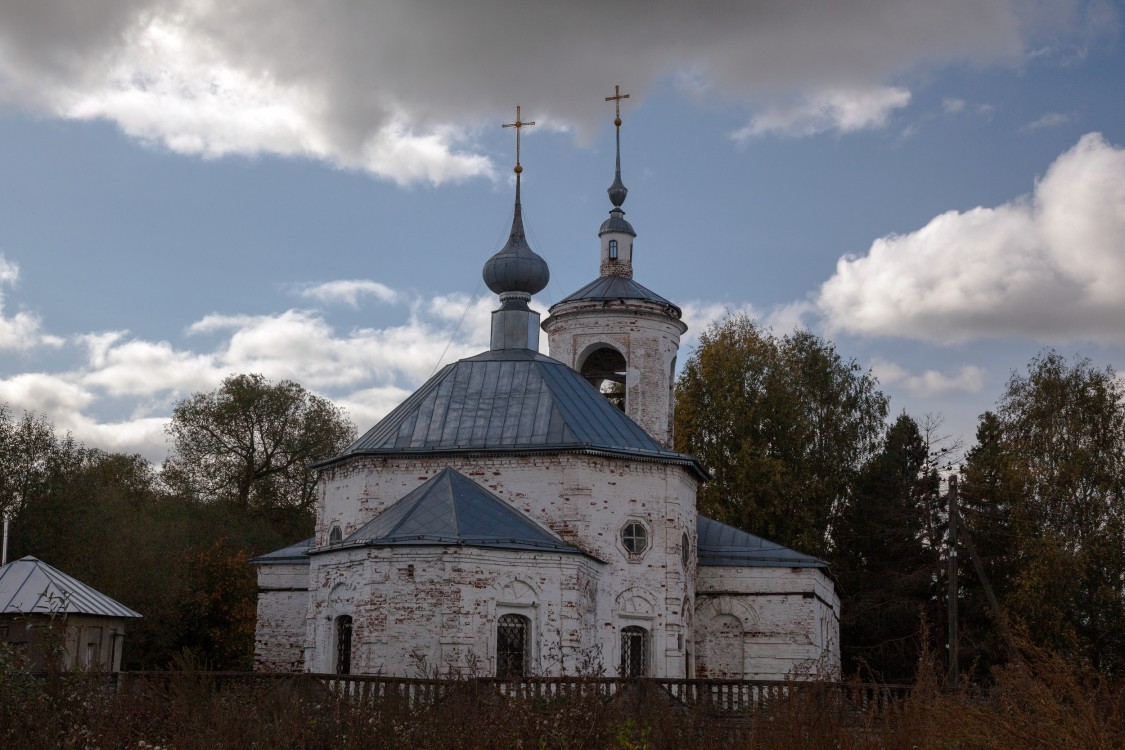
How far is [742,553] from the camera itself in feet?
84.1

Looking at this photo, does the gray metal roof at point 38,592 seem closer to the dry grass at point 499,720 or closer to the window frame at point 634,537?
the dry grass at point 499,720

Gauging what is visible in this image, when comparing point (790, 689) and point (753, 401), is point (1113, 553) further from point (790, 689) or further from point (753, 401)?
point (790, 689)

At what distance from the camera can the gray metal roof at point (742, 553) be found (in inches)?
1001

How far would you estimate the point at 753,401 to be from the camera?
3694 cm

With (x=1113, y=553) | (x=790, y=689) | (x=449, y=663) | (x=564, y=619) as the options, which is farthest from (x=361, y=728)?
(x=1113, y=553)

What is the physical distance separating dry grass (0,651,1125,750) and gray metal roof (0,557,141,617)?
7.63 meters

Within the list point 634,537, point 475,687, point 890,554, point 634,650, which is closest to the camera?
point 475,687

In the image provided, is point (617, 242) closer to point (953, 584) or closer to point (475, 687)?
point (953, 584)

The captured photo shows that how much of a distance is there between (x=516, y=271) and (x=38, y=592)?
1203 centimetres

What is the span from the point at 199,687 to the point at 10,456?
1944cm

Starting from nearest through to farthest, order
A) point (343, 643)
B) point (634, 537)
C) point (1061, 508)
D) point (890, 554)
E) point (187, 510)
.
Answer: point (343, 643)
point (634, 537)
point (1061, 508)
point (890, 554)
point (187, 510)

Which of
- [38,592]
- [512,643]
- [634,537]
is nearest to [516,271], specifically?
[634,537]

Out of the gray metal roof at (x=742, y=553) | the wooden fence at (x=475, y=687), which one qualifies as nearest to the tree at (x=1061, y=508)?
the gray metal roof at (x=742, y=553)

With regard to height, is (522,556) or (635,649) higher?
(522,556)
